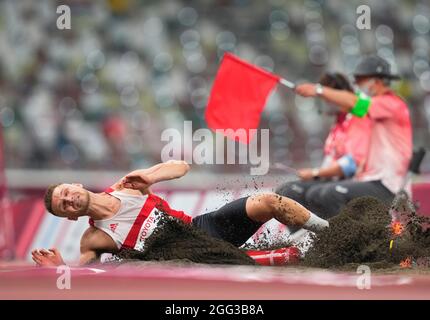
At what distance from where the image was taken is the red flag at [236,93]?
10227 mm

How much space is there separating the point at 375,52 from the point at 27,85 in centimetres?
562

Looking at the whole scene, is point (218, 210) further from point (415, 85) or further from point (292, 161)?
point (415, 85)

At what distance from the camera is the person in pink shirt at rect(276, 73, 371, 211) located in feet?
34.0

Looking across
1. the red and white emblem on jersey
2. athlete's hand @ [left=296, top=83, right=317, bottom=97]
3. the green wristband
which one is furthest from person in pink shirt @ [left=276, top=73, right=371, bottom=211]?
the red and white emblem on jersey

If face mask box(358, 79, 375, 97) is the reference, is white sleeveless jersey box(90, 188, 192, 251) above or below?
below

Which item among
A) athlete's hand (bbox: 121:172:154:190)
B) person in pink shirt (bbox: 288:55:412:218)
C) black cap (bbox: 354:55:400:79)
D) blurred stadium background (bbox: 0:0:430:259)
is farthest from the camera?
blurred stadium background (bbox: 0:0:430:259)

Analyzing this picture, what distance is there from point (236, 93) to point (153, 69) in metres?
6.75

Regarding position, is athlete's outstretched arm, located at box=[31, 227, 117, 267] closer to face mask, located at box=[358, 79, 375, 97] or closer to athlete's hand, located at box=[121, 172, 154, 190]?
athlete's hand, located at box=[121, 172, 154, 190]

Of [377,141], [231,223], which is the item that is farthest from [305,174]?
[231,223]

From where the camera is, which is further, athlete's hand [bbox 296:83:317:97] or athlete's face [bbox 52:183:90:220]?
athlete's hand [bbox 296:83:317:97]

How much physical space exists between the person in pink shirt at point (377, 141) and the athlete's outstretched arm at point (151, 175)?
2.36m

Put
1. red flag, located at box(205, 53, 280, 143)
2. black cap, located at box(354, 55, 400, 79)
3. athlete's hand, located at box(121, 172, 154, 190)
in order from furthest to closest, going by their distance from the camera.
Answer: red flag, located at box(205, 53, 280, 143) < black cap, located at box(354, 55, 400, 79) < athlete's hand, located at box(121, 172, 154, 190)

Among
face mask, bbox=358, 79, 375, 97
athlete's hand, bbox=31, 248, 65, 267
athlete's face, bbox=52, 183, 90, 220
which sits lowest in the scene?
athlete's hand, bbox=31, 248, 65, 267
